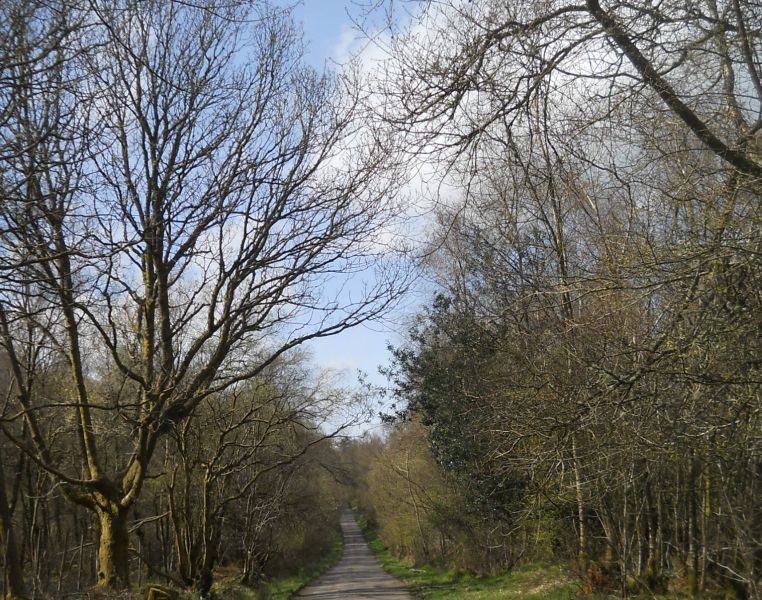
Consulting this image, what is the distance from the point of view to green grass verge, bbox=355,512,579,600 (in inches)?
576

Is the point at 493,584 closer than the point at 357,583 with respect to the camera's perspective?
Yes

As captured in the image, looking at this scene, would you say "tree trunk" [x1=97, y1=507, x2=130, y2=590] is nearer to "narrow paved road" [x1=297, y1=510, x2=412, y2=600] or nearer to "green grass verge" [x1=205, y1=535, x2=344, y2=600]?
"green grass verge" [x1=205, y1=535, x2=344, y2=600]

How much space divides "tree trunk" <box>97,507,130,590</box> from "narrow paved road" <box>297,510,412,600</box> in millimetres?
12057

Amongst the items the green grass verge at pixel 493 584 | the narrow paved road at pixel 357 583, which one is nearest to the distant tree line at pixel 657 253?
the green grass verge at pixel 493 584

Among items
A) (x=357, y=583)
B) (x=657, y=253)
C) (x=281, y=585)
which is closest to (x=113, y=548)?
(x=657, y=253)

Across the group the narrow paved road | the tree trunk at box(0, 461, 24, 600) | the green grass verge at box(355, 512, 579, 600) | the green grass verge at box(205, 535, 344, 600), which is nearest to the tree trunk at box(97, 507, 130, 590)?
the tree trunk at box(0, 461, 24, 600)

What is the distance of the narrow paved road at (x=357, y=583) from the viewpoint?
22.2m

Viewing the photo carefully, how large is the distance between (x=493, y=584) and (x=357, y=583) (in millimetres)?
8594

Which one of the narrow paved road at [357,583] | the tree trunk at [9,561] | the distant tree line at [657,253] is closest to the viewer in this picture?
the distant tree line at [657,253]

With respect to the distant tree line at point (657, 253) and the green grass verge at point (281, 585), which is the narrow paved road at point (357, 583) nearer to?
the green grass verge at point (281, 585)

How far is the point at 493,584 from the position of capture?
Result: 792 inches

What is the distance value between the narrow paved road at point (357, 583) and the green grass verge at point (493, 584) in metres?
0.70

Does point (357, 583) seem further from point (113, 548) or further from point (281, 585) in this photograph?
point (113, 548)

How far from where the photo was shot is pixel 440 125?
20.5 ft
